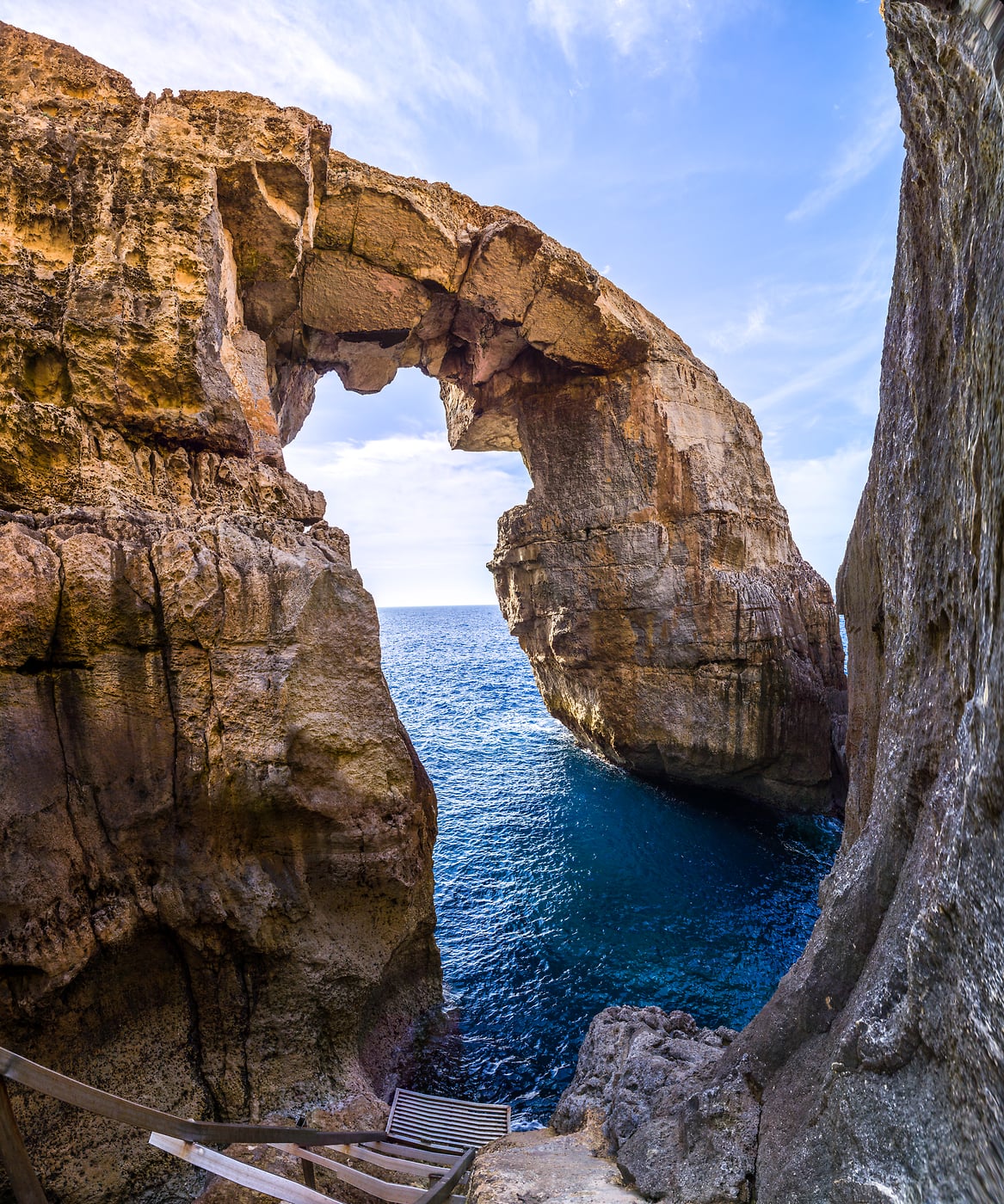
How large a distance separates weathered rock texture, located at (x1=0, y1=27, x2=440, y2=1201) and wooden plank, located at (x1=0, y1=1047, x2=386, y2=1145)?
238 cm

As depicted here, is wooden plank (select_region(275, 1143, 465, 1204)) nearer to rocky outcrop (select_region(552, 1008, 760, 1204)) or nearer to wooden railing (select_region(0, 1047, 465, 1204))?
wooden railing (select_region(0, 1047, 465, 1204))

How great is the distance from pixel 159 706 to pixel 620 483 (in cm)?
1092

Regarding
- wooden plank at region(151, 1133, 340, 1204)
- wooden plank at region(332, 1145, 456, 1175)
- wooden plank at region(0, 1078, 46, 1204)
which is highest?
wooden plank at region(0, 1078, 46, 1204)

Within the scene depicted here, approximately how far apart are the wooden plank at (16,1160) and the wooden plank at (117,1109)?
0.17 meters

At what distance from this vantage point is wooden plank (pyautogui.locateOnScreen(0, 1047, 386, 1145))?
8.46 ft

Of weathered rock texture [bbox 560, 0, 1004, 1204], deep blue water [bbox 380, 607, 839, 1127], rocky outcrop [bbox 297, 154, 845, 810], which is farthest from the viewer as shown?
rocky outcrop [bbox 297, 154, 845, 810]

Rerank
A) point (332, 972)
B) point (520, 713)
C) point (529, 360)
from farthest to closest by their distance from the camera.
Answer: point (520, 713)
point (529, 360)
point (332, 972)

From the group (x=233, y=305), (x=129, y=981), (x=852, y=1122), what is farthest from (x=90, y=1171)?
(x=233, y=305)

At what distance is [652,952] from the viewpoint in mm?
8445

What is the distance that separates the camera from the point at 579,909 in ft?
31.2

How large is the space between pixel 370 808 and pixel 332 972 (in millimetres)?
1651

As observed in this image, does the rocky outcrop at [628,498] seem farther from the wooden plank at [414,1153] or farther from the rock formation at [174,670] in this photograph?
the wooden plank at [414,1153]

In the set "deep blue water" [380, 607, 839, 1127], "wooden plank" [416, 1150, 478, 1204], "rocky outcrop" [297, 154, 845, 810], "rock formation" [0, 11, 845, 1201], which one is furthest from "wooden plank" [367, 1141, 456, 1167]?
"rocky outcrop" [297, 154, 845, 810]

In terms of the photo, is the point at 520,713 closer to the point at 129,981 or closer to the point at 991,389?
the point at 129,981
